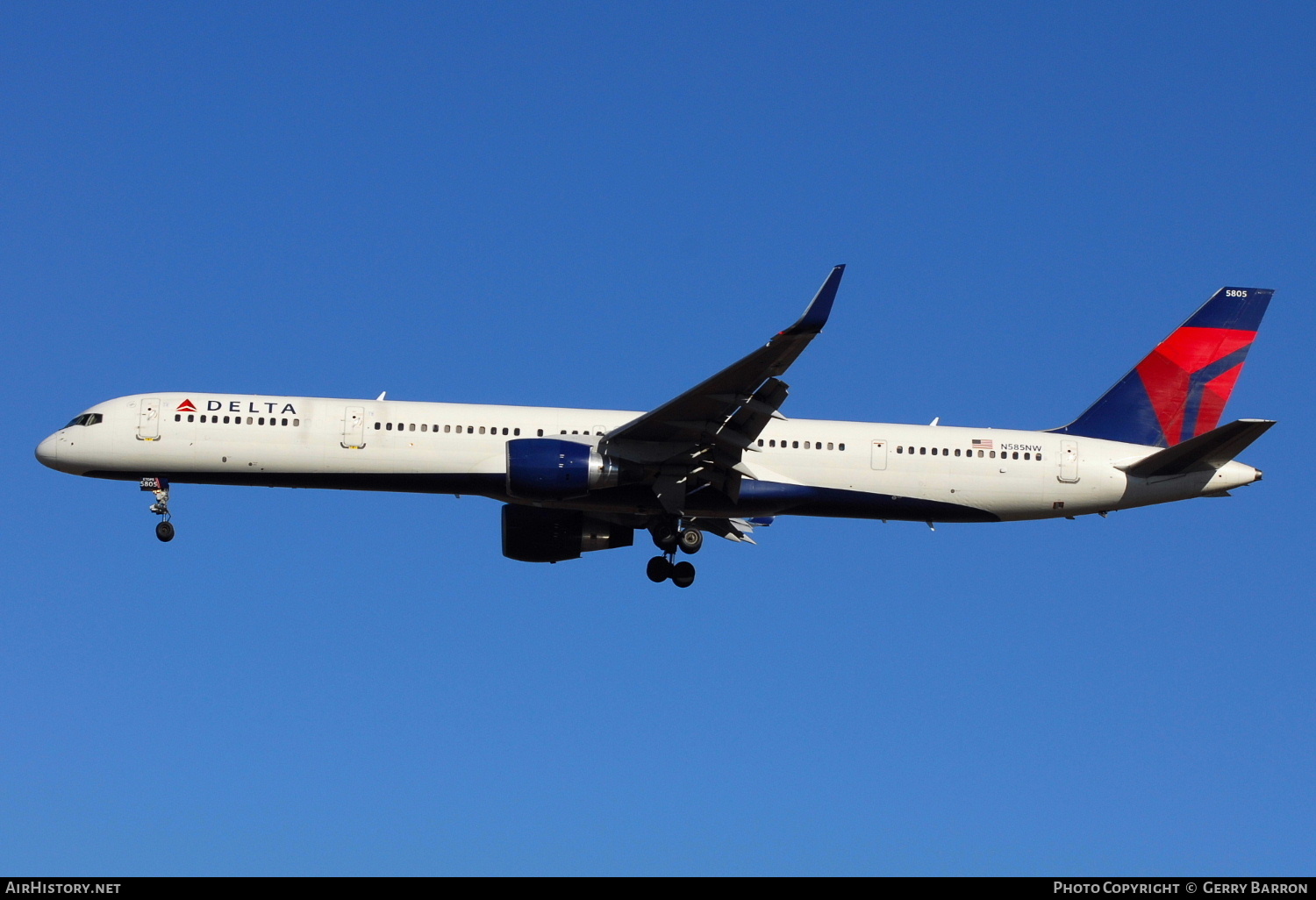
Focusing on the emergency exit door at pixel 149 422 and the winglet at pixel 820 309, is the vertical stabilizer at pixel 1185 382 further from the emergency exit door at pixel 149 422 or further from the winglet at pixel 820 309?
the emergency exit door at pixel 149 422

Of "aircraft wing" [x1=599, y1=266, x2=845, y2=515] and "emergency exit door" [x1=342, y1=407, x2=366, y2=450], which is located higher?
"emergency exit door" [x1=342, y1=407, x2=366, y2=450]

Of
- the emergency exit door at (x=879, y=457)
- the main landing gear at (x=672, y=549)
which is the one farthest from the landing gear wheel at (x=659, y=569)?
the emergency exit door at (x=879, y=457)

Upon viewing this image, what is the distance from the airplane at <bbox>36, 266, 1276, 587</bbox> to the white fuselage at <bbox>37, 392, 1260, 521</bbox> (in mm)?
40

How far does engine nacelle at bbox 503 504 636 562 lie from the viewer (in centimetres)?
3803

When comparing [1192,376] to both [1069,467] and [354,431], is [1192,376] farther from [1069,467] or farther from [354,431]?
[354,431]

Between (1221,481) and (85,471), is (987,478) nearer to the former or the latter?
(1221,481)

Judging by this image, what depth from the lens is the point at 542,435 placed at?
113ft

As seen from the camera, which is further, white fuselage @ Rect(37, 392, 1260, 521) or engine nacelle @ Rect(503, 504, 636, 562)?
engine nacelle @ Rect(503, 504, 636, 562)

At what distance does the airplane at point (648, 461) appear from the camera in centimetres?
3328

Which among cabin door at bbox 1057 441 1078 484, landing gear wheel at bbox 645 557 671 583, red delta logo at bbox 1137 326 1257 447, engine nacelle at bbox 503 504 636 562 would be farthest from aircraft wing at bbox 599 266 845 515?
red delta logo at bbox 1137 326 1257 447

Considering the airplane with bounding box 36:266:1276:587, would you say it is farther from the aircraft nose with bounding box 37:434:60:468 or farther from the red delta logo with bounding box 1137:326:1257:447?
the red delta logo with bounding box 1137:326:1257:447

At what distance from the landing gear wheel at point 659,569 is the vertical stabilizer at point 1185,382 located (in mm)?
11170

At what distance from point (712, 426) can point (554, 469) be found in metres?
3.81
